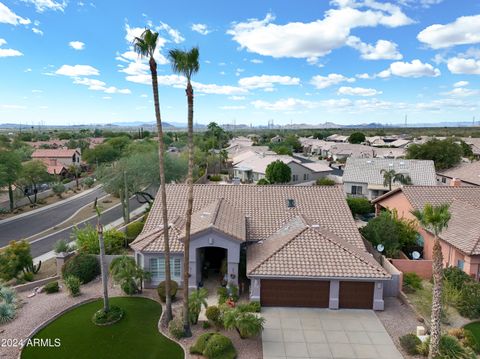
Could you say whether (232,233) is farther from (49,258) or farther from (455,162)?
(455,162)

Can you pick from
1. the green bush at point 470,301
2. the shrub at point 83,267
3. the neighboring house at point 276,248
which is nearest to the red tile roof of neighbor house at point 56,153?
the neighboring house at point 276,248

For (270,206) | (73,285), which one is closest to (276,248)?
(270,206)

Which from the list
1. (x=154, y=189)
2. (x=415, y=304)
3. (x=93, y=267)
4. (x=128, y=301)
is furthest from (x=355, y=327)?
(x=154, y=189)

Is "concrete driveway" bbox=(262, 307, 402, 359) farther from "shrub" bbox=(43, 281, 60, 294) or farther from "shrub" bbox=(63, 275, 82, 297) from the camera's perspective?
"shrub" bbox=(43, 281, 60, 294)

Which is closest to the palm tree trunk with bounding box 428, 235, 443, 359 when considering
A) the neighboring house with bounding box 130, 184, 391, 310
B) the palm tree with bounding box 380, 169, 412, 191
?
the neighboring house with bounding box 130, 184, 391, 310

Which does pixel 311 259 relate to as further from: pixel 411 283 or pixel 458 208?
pixel 458 208
